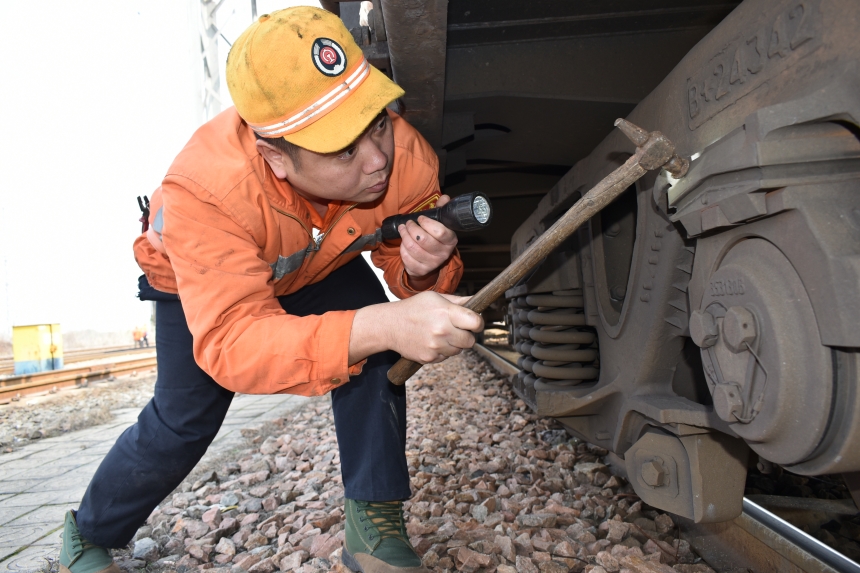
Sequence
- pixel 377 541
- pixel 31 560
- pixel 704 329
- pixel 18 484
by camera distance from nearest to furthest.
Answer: pixel 704 329 < pixel 377 541 < pixel 31 560 < pixel 18 484

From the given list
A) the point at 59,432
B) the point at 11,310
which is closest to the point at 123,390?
the point at 59,432

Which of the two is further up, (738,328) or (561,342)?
(738,328)

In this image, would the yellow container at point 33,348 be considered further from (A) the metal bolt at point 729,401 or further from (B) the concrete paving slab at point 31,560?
(A) the metal bolt at point 729,401

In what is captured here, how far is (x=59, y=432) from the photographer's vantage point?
5.09m

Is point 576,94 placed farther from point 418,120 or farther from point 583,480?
point 583,480

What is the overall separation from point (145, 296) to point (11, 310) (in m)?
26.4

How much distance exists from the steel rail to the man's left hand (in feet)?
22.4

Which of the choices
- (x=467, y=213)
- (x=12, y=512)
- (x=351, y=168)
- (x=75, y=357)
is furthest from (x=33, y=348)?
(x=467, y=213)

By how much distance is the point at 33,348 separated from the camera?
31.3ft

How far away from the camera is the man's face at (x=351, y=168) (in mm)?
1529

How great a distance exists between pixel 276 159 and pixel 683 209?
1.01 metres

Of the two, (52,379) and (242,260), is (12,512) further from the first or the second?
(52,379)

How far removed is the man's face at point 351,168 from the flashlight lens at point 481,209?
0.25 m

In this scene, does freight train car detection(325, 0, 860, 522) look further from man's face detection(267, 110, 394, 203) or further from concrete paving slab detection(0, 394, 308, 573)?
concrete paving slab detection(0, 394, 308, 573)
